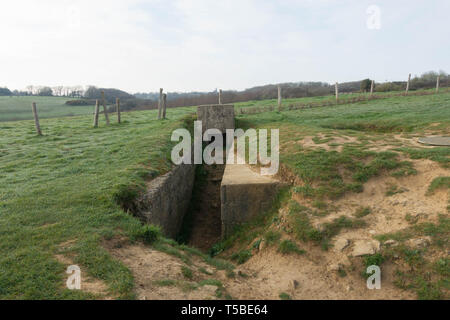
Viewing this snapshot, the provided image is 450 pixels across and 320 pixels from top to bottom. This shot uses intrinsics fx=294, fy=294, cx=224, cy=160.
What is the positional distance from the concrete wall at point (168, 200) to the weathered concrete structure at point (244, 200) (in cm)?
160

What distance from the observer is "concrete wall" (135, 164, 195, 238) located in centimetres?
672

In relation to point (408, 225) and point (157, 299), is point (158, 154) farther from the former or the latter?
point (408, 225)

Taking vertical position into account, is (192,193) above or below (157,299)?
below

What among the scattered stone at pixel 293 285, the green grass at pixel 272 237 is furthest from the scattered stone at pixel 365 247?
the green grass at pixel 272 237

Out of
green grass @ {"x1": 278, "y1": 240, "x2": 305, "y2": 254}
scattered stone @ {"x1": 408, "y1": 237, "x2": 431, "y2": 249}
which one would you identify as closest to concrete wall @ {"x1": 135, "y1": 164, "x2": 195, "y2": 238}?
green grass @ {"x1": 278, "y1": 240, "x2": 305, "y2": 254}

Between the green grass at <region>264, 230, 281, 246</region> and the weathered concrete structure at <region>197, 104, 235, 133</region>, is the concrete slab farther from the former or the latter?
the weathered concrete structure at <region>197, 104, 235, 133</region>

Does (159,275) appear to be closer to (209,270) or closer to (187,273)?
(187,273)

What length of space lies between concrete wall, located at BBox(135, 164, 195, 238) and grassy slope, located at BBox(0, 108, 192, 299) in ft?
1.70

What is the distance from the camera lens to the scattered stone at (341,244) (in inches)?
208

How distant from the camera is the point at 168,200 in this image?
8367 mm

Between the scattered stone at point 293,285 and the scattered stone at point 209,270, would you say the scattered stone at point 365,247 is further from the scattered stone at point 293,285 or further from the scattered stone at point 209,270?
the scattered stone at point 209,270

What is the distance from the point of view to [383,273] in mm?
4750

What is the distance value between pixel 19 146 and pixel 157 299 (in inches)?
436
